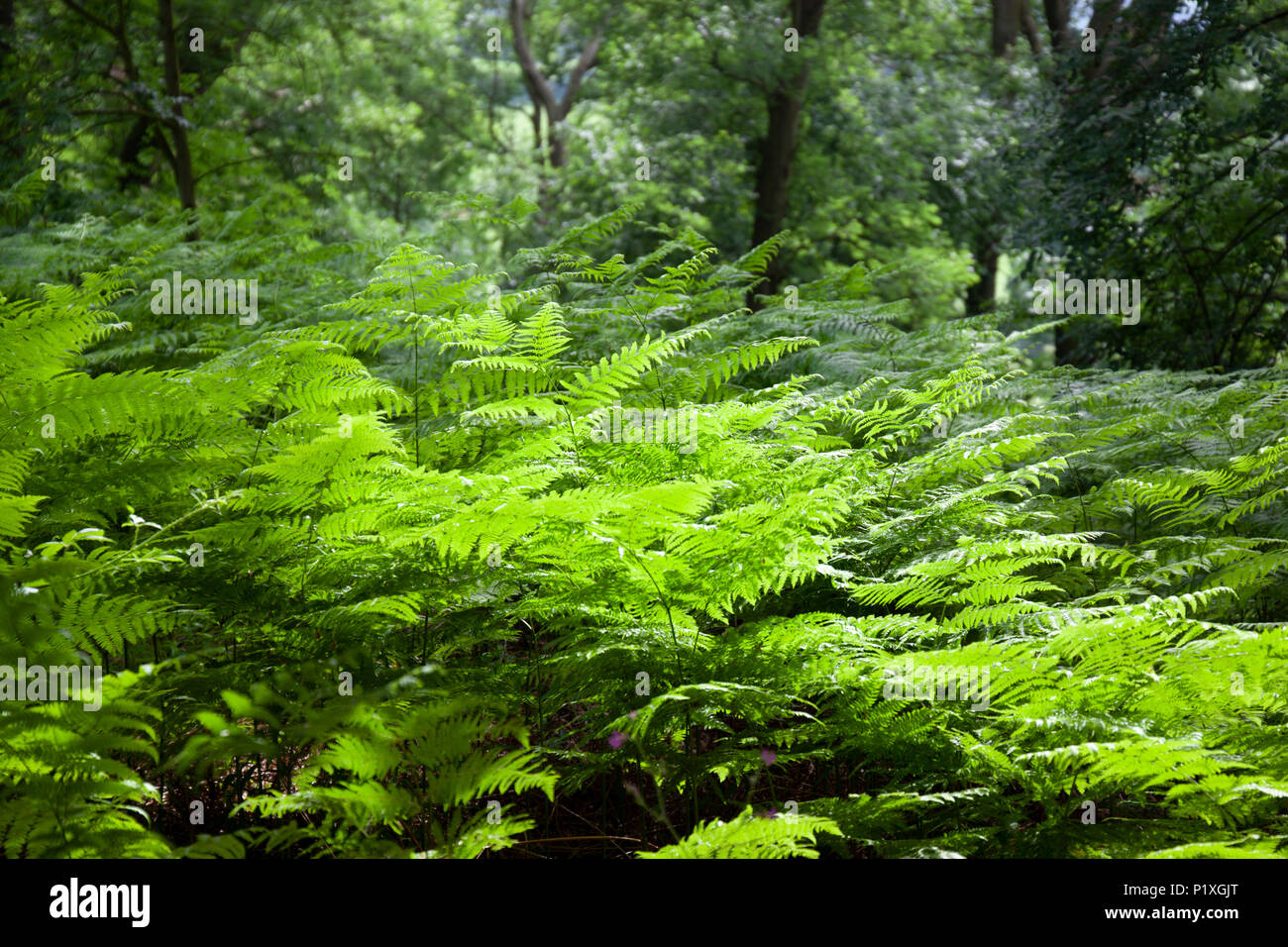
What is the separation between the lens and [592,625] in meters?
2.87

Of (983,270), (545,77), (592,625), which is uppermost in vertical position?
(545,77)

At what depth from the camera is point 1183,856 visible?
1926 millimetres

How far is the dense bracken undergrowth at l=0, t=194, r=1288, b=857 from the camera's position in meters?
2.06

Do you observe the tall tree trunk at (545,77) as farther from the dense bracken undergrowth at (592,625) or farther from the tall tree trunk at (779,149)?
the dense bracken undergrowth at (592,625)

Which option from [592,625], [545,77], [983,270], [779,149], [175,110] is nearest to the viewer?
[592,625]

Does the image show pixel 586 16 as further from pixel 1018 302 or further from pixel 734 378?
pixel 734 378

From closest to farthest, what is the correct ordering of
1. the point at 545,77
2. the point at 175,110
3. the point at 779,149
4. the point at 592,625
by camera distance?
the point at 592,625 < the point at 175,110 < the point at 779,149 < the point at 545,77

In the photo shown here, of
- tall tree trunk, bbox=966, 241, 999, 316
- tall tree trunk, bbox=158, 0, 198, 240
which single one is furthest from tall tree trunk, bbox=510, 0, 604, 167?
tall tree trunk, bbox=158, 0, 198, 240

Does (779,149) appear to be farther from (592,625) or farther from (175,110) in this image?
(592,625)

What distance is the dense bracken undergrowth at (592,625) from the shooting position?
2.06 m

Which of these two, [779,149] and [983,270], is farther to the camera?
[983,270]

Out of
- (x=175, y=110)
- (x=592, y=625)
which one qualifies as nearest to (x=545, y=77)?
(x=175, y=110)

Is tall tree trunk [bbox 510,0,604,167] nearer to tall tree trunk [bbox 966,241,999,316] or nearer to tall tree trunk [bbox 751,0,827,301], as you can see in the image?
tall tree trunk [bbox 751,0,827,301]

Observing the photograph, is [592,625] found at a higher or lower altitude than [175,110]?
lower
